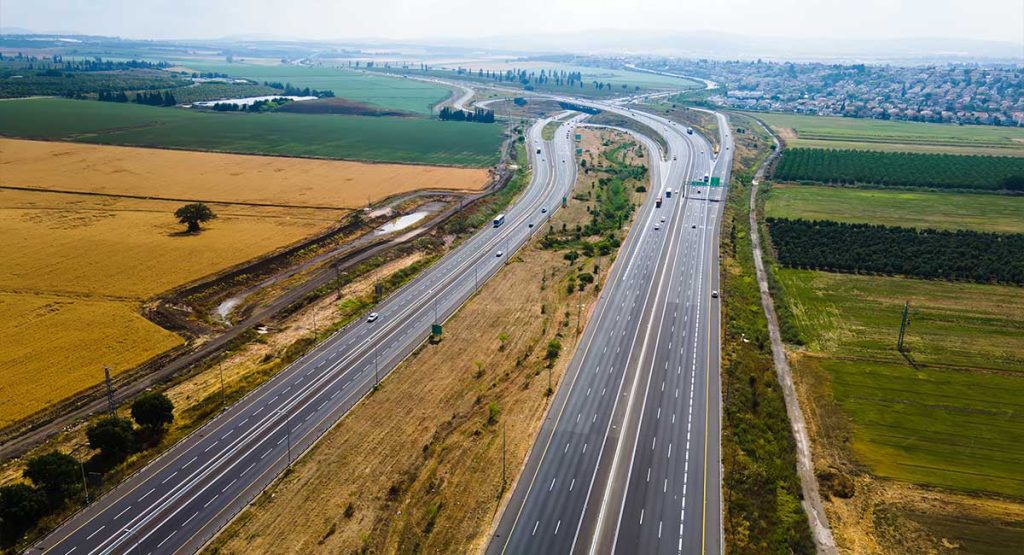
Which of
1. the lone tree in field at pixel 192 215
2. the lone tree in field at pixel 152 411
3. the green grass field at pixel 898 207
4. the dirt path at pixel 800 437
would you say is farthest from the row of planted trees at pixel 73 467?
the green grass field at pixel 898 207

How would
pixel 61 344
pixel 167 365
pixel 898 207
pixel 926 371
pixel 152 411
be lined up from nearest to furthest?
pixel 152 411 < pixel 167 365 < pixel 61 344 < pixel 926 371 < pixel 898 207

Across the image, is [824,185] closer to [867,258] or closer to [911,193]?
[911,193]

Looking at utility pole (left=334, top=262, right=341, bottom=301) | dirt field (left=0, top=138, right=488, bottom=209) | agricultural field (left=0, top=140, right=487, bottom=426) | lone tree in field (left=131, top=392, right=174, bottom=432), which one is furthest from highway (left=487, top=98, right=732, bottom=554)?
dirt field (left=0, top=138, right=488, bottom=209)

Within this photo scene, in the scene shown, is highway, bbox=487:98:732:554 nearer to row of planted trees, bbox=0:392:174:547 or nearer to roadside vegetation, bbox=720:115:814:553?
roadside vegetation, bbox=720:115:814:553

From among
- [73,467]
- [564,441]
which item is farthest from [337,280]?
[564,441]

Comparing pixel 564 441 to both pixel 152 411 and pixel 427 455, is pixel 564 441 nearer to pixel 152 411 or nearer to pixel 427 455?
pixel 427 455

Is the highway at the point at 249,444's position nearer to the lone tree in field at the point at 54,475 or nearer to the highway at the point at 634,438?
the lone tree in field at the point at 54,475
